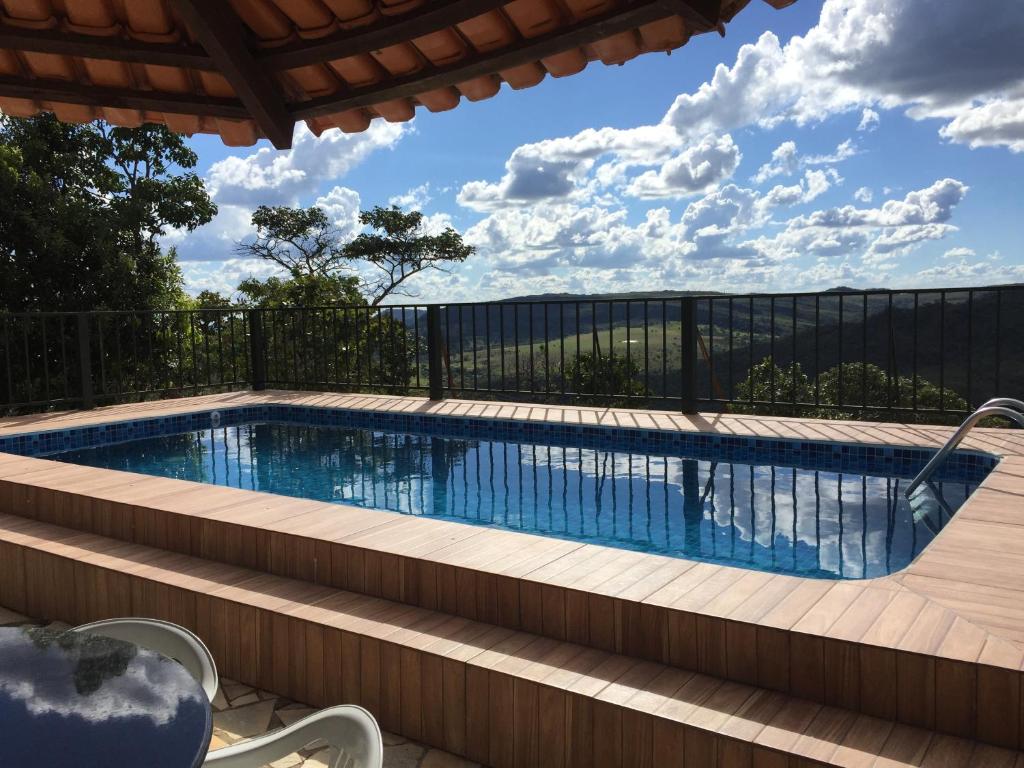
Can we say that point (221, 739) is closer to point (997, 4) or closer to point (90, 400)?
point (90, 400)

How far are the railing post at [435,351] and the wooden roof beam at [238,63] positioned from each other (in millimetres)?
4245

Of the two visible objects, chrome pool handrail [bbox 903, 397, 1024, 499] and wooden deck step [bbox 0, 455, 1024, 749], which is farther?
chrome pool handrail [bbox 903, 397, 1024, 499]

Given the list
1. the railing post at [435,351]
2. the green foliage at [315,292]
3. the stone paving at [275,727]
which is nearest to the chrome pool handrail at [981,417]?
the stone paving at [275,727]

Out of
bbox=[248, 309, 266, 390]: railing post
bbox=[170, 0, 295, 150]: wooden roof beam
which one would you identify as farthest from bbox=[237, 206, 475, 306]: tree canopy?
bbox=[170, 0, 295, 150]: wooden roof beam

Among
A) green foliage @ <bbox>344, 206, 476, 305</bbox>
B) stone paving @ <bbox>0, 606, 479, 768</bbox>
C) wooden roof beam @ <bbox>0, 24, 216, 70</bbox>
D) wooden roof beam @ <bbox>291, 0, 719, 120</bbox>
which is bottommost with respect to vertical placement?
stone paving @ <bbox>0, 606, 479, 768</bbox>

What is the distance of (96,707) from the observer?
1.22m

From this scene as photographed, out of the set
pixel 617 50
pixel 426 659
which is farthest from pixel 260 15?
pixel 426 659

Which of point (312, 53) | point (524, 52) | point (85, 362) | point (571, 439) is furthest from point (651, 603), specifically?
point (85, 362)

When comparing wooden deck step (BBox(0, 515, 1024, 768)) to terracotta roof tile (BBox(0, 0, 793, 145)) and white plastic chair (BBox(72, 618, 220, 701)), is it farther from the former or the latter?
terracotta roof tile (BBox(0, 0, 793, 145))

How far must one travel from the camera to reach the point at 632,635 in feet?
7.70

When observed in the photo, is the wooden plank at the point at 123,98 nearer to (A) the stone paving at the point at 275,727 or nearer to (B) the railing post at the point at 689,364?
(A) the stone paving at the point at 275,727

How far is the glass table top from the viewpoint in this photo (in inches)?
43.1

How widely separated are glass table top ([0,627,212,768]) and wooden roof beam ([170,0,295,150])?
2.25 meters

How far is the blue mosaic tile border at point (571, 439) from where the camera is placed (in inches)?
196
